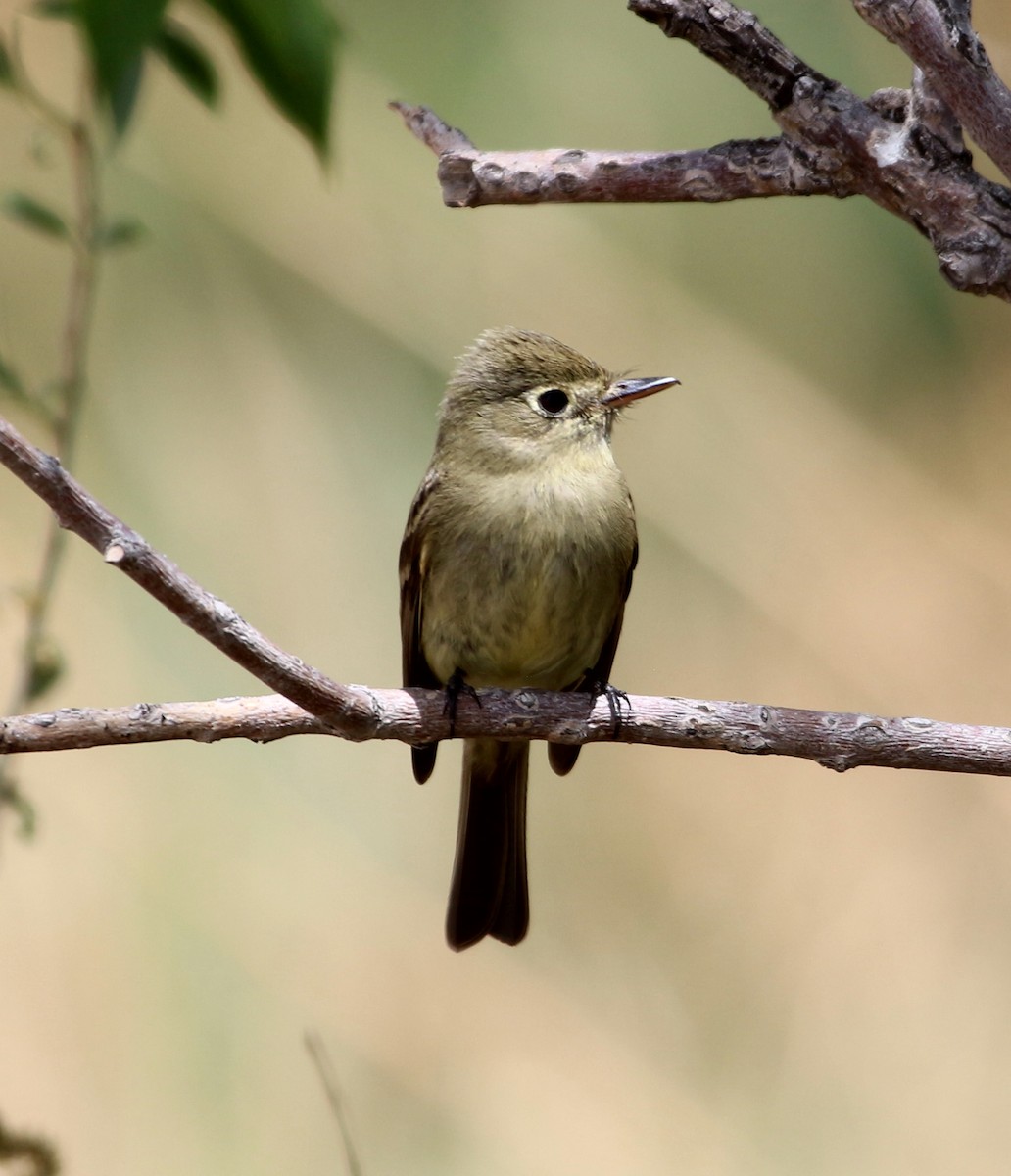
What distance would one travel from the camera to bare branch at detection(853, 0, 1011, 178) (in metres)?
1.50

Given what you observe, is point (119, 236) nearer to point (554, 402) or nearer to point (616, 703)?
point (554, 402)

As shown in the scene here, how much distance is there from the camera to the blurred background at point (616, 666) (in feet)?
11.0

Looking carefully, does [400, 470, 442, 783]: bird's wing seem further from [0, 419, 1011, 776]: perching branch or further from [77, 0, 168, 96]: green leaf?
[77, 0, 168, 96]: green leaf

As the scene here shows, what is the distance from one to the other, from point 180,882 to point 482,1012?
2.65 ft

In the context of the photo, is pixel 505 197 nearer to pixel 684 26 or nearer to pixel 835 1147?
pixel 684 26

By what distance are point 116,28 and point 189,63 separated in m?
0.45

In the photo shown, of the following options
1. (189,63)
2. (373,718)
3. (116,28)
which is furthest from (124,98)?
(373,718)

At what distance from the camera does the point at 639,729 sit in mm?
2057

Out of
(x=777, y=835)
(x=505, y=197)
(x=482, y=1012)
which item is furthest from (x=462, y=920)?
(x=505, y=197)

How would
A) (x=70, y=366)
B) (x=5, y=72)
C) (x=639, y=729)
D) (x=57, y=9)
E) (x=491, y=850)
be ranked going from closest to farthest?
(x=57, y=9) < (x=5, y=72) < (x=639, y=729) < (x=70, y=366) < (x=491, y=850)

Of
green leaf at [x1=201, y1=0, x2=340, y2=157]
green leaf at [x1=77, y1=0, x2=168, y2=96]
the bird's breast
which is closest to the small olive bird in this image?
the bird's breast

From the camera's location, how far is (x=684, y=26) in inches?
63.0

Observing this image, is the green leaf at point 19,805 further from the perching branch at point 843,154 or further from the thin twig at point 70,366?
the perching branch at point 843,154

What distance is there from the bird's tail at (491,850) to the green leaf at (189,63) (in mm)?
1404
